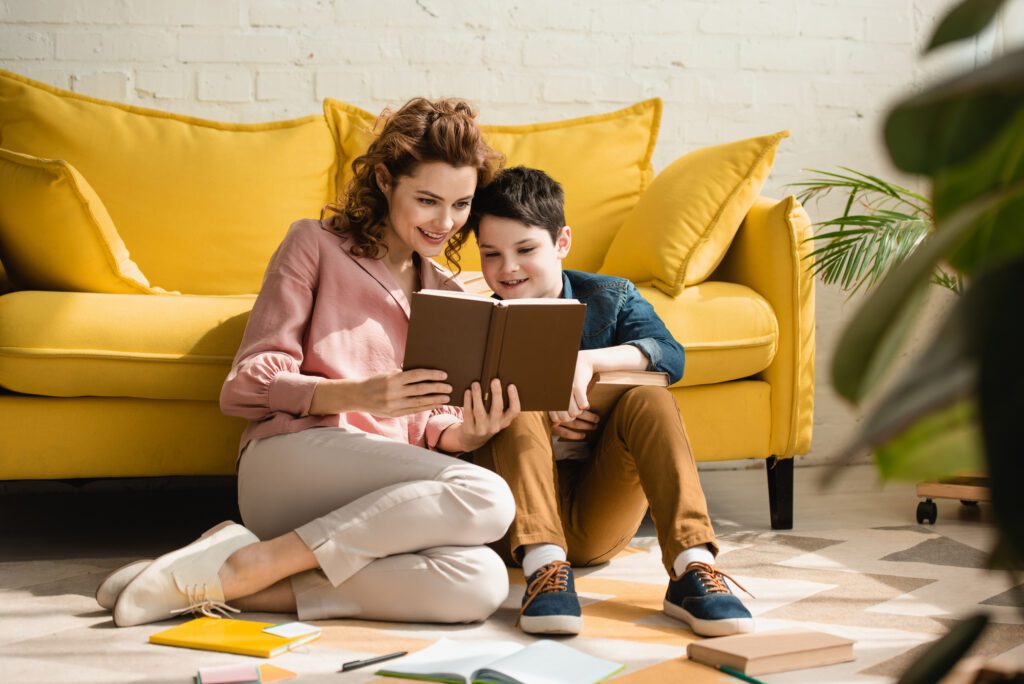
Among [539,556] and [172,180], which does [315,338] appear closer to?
[539,556]

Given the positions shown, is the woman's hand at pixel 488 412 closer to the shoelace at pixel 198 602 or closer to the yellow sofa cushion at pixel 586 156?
the shoelace at pixel 198 602

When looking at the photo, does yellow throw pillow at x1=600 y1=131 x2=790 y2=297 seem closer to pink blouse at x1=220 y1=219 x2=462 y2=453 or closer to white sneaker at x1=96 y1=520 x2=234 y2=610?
pink blouse at x1=220 y1=219 x2=462 y2=453

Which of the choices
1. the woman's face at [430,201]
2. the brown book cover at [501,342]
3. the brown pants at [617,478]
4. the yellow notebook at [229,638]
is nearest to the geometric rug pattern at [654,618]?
the yellow notebook at [229,638]

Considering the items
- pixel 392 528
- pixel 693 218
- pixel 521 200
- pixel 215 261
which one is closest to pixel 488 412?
pixel 392 528

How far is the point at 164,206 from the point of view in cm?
262

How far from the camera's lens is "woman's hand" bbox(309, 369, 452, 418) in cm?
160

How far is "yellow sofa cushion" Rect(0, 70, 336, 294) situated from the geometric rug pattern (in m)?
0.87

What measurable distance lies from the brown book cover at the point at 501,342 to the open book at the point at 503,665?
0.40m

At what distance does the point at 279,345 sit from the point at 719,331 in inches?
40.3

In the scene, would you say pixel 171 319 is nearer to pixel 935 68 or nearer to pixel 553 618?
pixel 553 618

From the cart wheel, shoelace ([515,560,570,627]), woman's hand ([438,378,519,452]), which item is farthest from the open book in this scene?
the cart wheel

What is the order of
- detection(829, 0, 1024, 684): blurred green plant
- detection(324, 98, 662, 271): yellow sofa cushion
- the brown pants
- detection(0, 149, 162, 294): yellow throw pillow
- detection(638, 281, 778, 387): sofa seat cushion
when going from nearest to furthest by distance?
detection(829, 0, 1024, 684): blurred green plant → the brown pants → detection(0, 149, 162, 294): yellow throw pillow → detection(638, 281, 778, 387): sofa seat cushion → detection(324, 98, 662, 271): yellow sofa cushion

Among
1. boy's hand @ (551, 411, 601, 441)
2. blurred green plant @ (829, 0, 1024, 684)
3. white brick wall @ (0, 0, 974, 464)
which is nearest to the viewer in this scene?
blurred green plant @ (829, 0, 1024, 684)

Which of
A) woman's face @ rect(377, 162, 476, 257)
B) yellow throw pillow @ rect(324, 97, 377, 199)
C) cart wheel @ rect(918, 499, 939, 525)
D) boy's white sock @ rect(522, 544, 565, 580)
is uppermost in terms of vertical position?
yellow throw pillow @ rect(324, 97, 377, 199)
